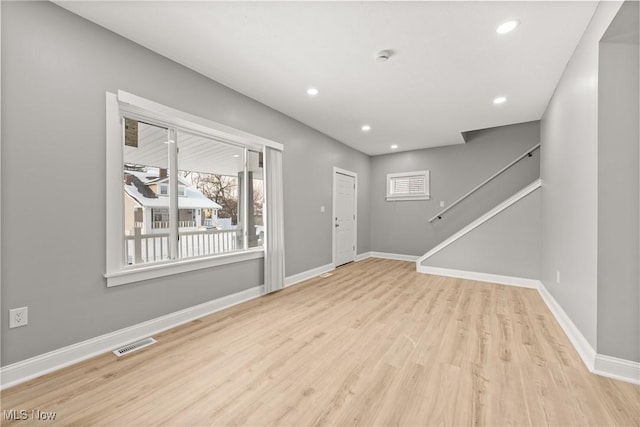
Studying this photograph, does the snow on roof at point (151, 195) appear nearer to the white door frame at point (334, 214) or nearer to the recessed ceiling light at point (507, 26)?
the white door frame at point (334, 214)

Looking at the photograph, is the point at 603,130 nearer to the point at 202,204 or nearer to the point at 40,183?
the point at 202,204

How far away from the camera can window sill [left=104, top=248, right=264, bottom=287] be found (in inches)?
90.1

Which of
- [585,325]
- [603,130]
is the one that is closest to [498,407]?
[585,325]

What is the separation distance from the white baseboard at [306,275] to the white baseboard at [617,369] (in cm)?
339

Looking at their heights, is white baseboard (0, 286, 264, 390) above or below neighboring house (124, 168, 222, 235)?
below

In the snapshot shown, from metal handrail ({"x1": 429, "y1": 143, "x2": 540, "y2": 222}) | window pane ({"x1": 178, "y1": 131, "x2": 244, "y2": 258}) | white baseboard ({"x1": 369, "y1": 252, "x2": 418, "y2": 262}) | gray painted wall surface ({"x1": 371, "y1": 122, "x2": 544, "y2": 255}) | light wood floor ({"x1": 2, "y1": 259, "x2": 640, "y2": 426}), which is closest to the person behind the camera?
light wood floor ({"x1": 2, "y1": 259, "x2": 640, "y2": 426})

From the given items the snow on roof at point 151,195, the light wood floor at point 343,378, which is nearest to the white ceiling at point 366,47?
the snow on roof at point 151,195

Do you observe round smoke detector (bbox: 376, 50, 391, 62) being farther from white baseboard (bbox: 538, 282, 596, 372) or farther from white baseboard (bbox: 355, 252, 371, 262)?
white baseboard (bbox: 355, 252, 371, 262)

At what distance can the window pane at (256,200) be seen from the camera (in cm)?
372

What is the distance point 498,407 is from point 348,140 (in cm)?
487

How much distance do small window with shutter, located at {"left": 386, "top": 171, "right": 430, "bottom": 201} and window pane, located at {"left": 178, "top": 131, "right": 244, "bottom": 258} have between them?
13.9 ft

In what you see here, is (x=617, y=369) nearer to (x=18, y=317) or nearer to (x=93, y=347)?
(x=93, y=347)

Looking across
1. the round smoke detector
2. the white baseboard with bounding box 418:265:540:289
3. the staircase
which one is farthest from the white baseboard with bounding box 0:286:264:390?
the staircase

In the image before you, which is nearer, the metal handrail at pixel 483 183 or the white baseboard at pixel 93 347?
the white baseboard at pixel 93 347
